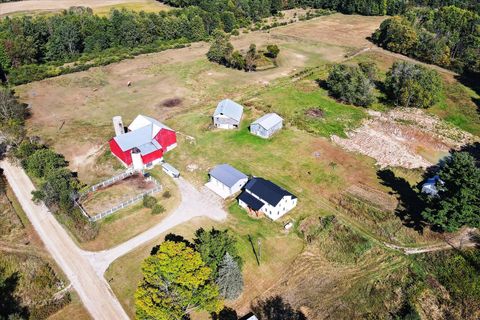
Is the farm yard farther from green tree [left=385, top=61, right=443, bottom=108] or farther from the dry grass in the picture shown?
green tree [left=385, top=61, right=443, bottom=108]

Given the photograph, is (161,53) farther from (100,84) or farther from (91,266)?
(91,266)

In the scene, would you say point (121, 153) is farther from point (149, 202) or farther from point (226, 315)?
point (226, 315)

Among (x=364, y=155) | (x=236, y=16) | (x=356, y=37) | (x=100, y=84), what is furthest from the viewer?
(x=236, y=16)

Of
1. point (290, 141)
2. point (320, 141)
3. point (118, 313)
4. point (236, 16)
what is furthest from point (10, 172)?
point (236, 16)

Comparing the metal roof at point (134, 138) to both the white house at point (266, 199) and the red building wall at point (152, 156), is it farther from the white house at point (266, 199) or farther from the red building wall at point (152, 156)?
the white house at point (266, 199)

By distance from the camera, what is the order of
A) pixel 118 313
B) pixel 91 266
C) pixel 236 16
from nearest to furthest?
1. pixel 118 313
2. pixel 91 266
3. pixel 236 16

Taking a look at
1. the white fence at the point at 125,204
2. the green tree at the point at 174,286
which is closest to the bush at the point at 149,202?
the white fence at the point at 125,204
